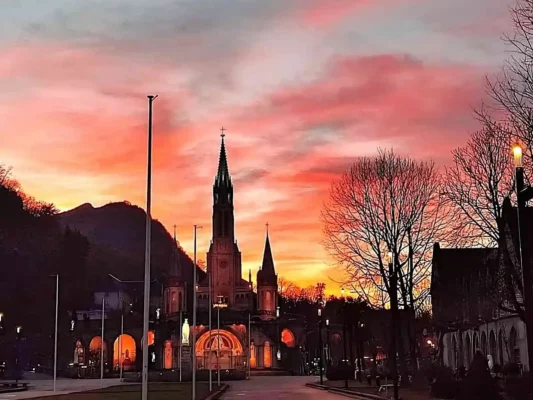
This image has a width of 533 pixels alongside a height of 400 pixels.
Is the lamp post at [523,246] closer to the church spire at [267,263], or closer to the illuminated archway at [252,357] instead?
the illuminated archway at [252,357]

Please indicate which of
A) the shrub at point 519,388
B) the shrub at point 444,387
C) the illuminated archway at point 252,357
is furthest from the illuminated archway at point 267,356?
the shrub at point 519,388

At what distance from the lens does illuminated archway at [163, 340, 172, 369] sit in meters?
130

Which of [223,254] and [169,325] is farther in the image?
[223,254]

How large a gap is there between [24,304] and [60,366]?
3002 centimetres

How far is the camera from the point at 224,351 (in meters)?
130

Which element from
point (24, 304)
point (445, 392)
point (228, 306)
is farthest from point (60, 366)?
point (445, 392)

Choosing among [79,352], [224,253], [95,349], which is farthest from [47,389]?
[224,253]

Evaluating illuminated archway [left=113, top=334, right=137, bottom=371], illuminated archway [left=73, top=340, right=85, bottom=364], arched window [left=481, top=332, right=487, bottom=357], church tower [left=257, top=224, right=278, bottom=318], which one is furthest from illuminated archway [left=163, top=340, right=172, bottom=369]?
arched window [left=481, top=332, right=487, bottom=357]

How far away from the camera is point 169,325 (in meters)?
134

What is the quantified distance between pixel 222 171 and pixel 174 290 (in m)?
28.7

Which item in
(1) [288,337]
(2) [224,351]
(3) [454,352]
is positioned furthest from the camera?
(1) [288,337]

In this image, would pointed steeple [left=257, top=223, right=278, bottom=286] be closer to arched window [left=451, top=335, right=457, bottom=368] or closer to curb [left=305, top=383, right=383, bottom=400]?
arched window [left=451, top=335, right=457, bottom=368]

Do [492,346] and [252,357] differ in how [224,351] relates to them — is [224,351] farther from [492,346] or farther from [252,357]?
[492,346]

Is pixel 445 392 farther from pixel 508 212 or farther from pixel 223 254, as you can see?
pixel 223 254
